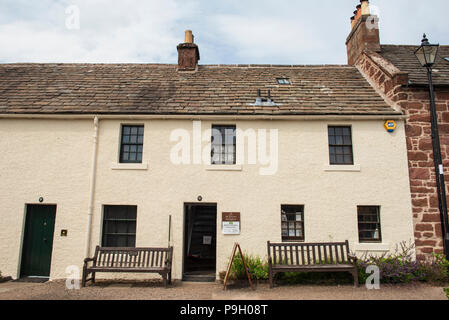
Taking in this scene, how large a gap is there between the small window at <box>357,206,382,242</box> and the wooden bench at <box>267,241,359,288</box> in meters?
0.82

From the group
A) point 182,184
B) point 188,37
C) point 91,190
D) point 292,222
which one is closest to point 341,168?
point 292,222

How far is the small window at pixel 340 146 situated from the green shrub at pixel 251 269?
158 inches

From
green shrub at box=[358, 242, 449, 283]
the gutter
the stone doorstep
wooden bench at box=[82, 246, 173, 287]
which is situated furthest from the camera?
the gutter

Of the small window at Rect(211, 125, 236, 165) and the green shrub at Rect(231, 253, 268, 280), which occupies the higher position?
the small window at Rect(211, 125, 236, 165)

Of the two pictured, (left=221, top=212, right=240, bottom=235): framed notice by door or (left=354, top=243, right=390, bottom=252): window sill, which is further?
(left=221, top=212, right=240, bottom=235): framed notice by door

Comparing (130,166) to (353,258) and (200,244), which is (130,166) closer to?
(200,244)

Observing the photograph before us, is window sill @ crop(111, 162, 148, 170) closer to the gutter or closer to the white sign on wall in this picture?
the gutter

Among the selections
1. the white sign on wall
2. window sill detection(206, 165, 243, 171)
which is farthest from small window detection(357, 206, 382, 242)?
window sill detection(206, 165, 243, 171)

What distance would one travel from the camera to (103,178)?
8.95m

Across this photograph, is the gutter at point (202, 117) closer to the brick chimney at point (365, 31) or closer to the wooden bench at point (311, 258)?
the wooden bench at point (311, 258)

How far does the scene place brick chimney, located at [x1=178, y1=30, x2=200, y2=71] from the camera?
1269 cm

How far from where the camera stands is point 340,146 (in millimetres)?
9281

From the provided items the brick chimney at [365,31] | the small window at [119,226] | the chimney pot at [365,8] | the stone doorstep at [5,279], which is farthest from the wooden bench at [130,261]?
the chimney pot at [365,8]
